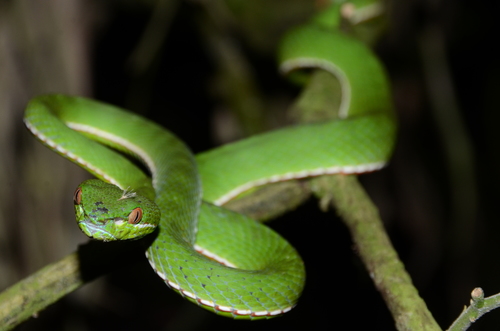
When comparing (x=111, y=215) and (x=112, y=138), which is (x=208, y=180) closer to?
(x=112, y=138)

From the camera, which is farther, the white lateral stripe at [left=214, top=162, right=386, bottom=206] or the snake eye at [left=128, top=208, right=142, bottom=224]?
the white lateral stripe at [left=214, top=162, right=386, bottom=206]

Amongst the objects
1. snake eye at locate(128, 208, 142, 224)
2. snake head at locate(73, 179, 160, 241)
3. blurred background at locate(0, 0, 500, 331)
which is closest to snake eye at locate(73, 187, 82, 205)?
snake head at locate(73, 179, 160, 241)

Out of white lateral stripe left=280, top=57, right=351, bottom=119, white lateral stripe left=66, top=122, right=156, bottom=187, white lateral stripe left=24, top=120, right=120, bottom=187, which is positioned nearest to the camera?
white lateral stripe left=24, top=120, right=120, bottom=187

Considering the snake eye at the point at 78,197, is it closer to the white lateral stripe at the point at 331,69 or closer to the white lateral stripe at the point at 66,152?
the white lateral stripe at the point at 66,152

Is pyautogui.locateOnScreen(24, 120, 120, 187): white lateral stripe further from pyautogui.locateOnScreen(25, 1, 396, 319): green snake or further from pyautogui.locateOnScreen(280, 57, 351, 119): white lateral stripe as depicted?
pyautogui.locateOnScreen(280, 57, 351, 119): white lateral stripe

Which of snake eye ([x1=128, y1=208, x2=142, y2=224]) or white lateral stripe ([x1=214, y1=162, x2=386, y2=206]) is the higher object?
snake eye ([x1=128, y1=208, x2=142, y2=224])

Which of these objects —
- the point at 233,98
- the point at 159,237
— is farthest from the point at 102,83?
the point at 159,237
